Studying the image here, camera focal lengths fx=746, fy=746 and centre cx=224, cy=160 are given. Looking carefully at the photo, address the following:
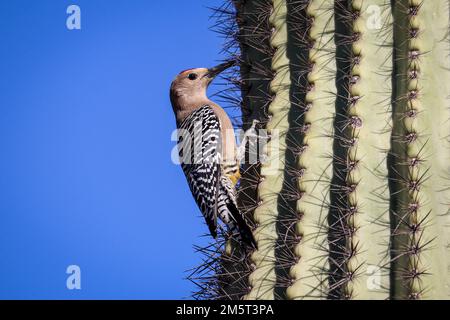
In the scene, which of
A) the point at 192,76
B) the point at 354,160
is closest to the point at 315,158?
the point at 354,160

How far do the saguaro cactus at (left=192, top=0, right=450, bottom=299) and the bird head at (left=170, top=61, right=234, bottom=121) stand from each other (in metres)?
2.32

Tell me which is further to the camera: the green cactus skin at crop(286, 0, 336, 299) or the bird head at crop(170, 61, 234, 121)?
the bird head at crop(170, 61, 234, 121)

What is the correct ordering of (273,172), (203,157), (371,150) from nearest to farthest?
(371,150), (273,172), (203,157)

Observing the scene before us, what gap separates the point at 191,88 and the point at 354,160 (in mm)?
3144

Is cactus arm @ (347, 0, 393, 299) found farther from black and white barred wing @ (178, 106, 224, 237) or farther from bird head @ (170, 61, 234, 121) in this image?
bird head @ (170, 61, 234, 121)

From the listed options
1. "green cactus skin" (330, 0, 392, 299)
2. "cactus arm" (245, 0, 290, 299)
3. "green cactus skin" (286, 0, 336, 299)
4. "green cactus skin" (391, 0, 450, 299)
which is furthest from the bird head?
"green cactus skin" (391, 0, 450, 299)

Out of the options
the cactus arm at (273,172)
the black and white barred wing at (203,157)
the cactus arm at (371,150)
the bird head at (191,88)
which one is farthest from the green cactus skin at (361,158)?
the bird head at (191,88)

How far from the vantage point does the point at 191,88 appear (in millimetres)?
6629

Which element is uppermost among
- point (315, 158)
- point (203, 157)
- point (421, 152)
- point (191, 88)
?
point (191, 88)

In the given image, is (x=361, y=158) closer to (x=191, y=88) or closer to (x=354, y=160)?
(x=354, y=160)

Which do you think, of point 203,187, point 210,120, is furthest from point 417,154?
point 210,120

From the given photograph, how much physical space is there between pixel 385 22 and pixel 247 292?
5.22 ft

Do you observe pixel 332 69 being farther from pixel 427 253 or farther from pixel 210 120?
pixel 210 120

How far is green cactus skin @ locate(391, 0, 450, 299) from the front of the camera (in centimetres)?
350
